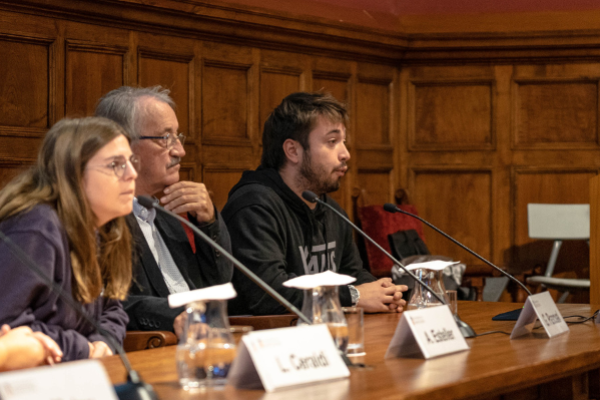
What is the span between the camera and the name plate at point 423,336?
1711mm

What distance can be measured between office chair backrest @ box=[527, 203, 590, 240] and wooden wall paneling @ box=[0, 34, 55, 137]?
321 cm

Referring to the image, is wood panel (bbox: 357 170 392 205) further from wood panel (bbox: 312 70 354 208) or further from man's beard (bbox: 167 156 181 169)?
man's beard (bbox: 167 156 181 169)

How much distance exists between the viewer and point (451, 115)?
5836 millimetres

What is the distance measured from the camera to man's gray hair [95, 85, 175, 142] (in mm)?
2824

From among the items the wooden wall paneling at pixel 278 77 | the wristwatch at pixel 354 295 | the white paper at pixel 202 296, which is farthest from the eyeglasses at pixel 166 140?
the wooden wall paneling at pixel 278 77

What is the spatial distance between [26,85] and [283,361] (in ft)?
9.68

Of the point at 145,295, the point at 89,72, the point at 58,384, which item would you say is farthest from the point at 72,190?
the point at 89,72

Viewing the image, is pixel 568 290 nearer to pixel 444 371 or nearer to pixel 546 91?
pixel 546 91

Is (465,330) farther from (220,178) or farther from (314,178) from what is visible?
(220,178)

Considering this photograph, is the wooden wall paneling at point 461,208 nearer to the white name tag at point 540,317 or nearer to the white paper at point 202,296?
the white name tag at point 540,317

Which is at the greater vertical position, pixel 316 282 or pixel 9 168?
pixel 9 168

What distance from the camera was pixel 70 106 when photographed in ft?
13.4

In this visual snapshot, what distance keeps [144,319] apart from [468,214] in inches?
149

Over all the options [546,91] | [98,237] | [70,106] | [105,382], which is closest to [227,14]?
[70,106]
